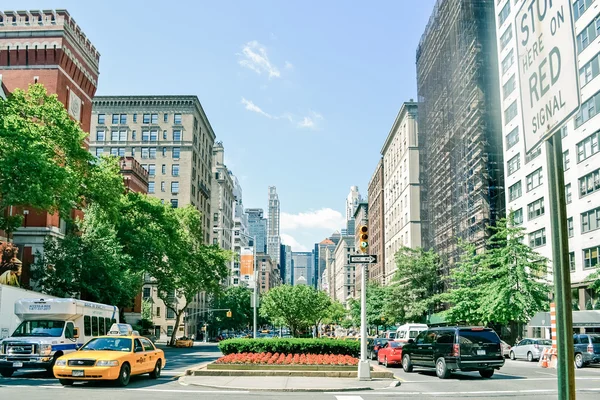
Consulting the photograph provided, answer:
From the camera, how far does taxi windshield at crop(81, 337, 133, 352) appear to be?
19.5 meters

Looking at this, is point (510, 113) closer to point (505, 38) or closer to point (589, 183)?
point (505, 38)

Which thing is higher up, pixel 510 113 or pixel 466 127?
pixel 466 127

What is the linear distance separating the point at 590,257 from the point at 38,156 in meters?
37.3

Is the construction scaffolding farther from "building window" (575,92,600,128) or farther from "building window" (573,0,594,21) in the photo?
"building window" (573,0,594,21)

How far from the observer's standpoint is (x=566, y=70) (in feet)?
9.21

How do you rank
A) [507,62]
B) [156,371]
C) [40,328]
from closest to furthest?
[156,371] < [40,328] < [507,62]

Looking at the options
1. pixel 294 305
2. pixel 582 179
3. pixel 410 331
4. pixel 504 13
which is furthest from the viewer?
pixel 504 13

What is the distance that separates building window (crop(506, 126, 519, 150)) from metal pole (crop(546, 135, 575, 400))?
5381 cm

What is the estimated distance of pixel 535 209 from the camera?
168 feet

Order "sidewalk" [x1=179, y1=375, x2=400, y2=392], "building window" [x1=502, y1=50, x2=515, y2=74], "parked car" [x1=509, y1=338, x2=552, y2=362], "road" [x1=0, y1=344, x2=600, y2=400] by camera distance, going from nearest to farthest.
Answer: "road" [x1=0, y1=344, x2=600, y2=400] → "sidewalk" [x1=179, y1=375, x2=400, y2=392] → "parked car" [x1=509, y1=338, x2=552, y2=362] → "building window" [x1=502, y1=50, x2=515, y2=74]

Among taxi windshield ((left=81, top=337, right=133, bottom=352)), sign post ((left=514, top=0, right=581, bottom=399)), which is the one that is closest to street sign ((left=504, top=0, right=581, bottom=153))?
sign post ((left=514, top=0, right=581, bottom=399))

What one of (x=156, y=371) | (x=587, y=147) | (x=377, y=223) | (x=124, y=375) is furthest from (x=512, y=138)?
(x=377, y=223)

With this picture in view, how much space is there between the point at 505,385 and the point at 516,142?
38669 millimetres

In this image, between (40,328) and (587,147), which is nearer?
(40,328)
